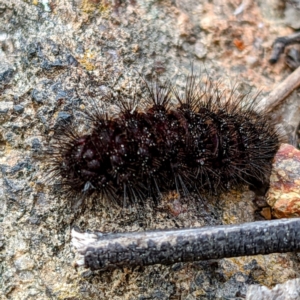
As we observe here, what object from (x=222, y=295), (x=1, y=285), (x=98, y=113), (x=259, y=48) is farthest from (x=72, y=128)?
(x=259, y=48)

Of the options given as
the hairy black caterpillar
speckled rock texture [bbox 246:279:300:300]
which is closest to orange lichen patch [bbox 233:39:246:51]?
the hairy black caterpillar

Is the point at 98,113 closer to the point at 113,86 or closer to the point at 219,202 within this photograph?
the point at 113,86

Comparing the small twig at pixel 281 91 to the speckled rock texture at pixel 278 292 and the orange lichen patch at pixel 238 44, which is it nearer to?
the orange lichen patch at pixel 238 44

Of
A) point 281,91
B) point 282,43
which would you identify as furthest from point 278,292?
point 282,43

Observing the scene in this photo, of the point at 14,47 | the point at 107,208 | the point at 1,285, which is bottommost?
the point at 1,285

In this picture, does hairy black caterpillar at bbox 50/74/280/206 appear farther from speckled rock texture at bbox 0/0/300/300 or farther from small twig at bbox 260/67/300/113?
small twig at bbox 260/67/300/113
